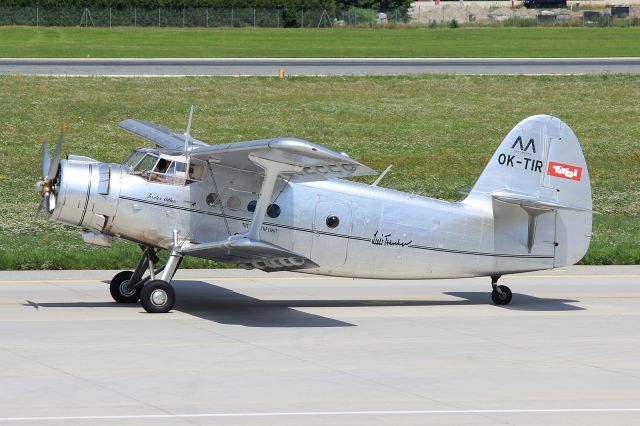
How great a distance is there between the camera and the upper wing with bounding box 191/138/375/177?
48.5 feet

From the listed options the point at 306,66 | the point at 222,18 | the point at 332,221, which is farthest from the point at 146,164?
the point at 222,18

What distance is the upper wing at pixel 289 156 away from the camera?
48.5 ft

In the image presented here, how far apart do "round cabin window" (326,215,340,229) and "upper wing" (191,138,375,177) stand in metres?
1.02

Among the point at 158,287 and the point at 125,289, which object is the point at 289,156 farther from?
the point at 125,289

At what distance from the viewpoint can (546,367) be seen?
14.2 m

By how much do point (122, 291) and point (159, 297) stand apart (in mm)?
1234

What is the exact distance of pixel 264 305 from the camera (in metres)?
18.1

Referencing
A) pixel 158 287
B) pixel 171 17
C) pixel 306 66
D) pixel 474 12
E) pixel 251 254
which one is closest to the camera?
pixel 251 254

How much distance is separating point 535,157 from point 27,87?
2604cm

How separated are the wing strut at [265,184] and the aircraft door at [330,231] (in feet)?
3.20

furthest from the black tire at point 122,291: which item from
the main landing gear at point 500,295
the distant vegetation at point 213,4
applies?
the distant vegetation at point 213,4

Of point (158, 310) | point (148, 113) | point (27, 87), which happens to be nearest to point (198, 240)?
point (158, 310)

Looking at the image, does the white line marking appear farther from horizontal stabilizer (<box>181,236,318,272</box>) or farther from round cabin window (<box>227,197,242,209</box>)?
round cabin window (<box>227,197,242,209</box>)

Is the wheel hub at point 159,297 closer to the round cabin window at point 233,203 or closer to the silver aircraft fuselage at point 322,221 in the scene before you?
the silver aircraft fuselage at point 322,221
